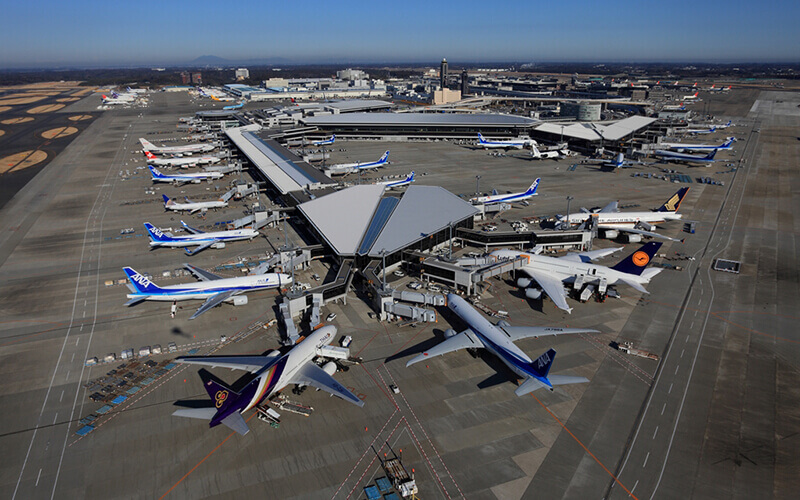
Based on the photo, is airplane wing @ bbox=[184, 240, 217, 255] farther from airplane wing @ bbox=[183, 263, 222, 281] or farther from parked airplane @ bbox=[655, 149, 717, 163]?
parked airplane @ bbox=[655, 149, 717, 163]

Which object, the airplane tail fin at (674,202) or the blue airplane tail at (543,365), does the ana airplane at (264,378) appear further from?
the airplane tail fin at (674,202)

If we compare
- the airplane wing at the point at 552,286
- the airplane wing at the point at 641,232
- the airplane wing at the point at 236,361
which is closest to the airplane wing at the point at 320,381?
the airplane wing at the point at 236,361

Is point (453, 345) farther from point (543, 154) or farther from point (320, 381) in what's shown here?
point (543, 154)

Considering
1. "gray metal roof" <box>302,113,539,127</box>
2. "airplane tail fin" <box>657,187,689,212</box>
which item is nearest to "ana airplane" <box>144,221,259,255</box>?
"airplane tail fin" <box>657,187,689,212</box>

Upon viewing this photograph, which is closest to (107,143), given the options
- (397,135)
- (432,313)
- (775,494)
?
(397,135)

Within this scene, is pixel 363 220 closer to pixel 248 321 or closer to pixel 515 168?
pixel 248 321
